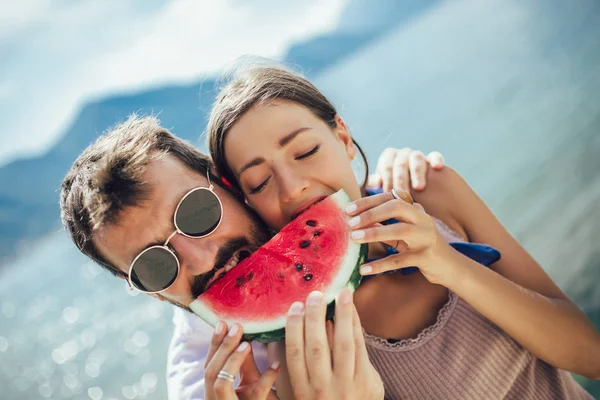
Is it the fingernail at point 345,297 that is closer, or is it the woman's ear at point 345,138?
the fingernail at point 345,297

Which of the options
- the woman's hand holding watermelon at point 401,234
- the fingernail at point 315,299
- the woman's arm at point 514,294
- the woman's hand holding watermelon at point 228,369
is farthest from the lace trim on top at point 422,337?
the fingernail at point 315,299

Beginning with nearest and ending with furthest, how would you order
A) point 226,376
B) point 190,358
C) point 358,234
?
point 226,376 → point 358,234 → point 190,358

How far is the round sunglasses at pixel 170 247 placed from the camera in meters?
1.93

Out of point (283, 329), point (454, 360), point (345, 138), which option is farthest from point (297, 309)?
point (345, 138)

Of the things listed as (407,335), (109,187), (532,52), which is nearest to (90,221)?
(109,187)

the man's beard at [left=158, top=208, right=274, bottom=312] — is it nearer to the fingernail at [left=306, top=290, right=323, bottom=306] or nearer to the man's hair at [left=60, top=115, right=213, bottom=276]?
the man's hair at [left=60, top=115, right=213, bottom=276]

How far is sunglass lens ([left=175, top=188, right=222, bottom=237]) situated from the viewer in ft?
6.36

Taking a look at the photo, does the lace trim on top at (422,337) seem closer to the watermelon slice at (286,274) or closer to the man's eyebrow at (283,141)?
the watermelon slice at (286,274)

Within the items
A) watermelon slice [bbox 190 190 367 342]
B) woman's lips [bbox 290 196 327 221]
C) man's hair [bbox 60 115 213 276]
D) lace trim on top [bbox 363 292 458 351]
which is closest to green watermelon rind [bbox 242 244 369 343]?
watermelon slice [bbox 190 190 367 342]

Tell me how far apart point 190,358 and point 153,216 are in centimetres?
140

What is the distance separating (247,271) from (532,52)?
12291mm

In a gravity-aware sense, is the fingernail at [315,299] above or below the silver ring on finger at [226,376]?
above

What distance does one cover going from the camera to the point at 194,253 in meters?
1.92

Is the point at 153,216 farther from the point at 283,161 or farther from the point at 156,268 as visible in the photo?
the point at 283,161
